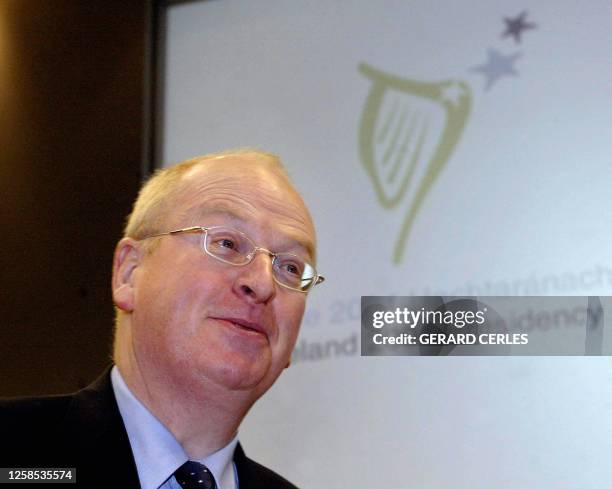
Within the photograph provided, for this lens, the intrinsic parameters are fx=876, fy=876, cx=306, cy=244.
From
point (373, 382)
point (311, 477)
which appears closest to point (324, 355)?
point (373, 382)

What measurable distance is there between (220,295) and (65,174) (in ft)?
3.87

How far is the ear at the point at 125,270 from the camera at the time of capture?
1.36 metres

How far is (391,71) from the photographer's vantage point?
201 centimetres

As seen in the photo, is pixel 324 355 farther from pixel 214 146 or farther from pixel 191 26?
pixel 191 26

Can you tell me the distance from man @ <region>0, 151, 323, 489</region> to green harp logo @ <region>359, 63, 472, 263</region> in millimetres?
603

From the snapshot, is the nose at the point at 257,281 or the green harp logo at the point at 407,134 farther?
the green harp logo at the point at 407,134

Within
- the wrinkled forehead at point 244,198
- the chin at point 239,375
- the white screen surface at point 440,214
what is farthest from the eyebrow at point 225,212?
the white screen surface at point 440,214

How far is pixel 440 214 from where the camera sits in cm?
193

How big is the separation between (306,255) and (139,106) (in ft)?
3.24

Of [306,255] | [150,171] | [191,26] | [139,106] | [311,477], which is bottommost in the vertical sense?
[311,477]

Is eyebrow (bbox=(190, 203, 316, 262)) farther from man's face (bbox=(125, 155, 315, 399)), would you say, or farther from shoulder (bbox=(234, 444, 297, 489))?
shoulder (bbox=(234, 444, 297, 489))

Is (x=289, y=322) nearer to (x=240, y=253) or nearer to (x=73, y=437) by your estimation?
(x=240, y=253)

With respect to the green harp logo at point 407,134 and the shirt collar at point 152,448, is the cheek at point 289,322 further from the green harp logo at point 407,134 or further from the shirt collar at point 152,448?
the green harp logo at point 407,134

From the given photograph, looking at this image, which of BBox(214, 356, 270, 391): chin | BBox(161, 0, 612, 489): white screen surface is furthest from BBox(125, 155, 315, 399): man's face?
BBox(161, 0, 612, 489): white screen surface
